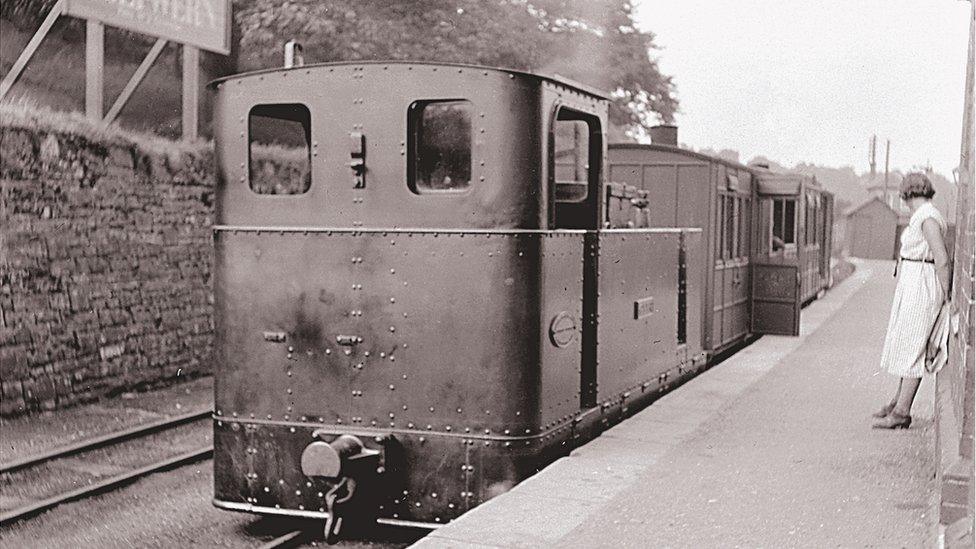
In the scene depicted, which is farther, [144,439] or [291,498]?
[144,439]

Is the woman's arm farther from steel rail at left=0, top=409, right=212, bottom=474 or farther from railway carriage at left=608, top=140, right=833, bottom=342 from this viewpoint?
steel rail at left=0, top=409, right=212, bottom=474

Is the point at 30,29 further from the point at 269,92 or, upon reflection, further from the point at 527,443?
the point at 527,443

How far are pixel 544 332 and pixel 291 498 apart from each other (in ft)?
5.50

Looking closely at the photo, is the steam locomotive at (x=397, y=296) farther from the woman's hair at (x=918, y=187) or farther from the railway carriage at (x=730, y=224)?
the railway carriage at (x=730, y=224)

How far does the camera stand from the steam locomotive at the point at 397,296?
5172mm

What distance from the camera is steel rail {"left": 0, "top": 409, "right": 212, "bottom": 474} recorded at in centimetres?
741

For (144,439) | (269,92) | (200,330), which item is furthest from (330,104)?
(200,330)

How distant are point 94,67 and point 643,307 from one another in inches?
328

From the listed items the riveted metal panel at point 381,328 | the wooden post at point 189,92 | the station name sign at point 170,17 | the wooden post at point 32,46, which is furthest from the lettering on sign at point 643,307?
the wooden post at point 189,92

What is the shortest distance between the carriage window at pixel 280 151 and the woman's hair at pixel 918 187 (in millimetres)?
3588

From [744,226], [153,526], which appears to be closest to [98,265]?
[153,526]

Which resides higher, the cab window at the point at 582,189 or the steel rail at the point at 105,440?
the cab window at the point at 582,189

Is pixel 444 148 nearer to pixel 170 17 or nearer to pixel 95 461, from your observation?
pixel 95 461

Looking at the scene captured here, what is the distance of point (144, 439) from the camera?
28.0 feet
